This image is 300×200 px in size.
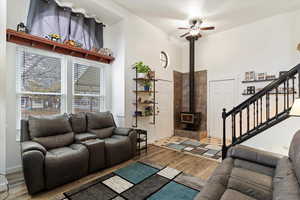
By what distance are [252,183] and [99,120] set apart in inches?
111

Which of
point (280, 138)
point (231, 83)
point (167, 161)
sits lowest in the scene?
point (167, 161)

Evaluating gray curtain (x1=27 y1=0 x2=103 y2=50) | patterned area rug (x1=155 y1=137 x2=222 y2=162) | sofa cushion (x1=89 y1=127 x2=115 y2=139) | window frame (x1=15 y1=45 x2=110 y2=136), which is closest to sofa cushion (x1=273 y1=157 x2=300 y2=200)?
patterned area rug (x1=155 y1=137 x2=222 y2=162)

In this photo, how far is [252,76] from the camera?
439 centimetres

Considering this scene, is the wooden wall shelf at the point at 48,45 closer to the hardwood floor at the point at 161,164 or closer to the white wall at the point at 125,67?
the white wall at the point at 125,67

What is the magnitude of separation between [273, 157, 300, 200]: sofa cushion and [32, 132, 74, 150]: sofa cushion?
290 centimetres

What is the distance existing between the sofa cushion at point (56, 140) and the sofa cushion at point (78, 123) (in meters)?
0.17

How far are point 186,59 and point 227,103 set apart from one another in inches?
89.7

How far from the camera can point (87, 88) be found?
368cm

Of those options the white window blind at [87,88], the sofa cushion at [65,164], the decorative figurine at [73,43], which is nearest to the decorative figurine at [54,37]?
the decorative figurine at [73,43]

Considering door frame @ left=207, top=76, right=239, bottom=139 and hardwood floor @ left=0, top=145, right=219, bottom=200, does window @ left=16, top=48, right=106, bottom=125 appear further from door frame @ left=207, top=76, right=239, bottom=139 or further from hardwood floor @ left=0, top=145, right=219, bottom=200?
door frame @ left=207, top=76, right=239, bottom=139

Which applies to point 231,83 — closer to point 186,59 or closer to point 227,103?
point 227,103

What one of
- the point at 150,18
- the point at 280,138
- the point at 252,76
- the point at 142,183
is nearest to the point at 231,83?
the point at 252,76

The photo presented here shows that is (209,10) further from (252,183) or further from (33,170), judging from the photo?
(33,170)

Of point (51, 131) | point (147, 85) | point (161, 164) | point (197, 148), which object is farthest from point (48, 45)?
point (197, 148)
